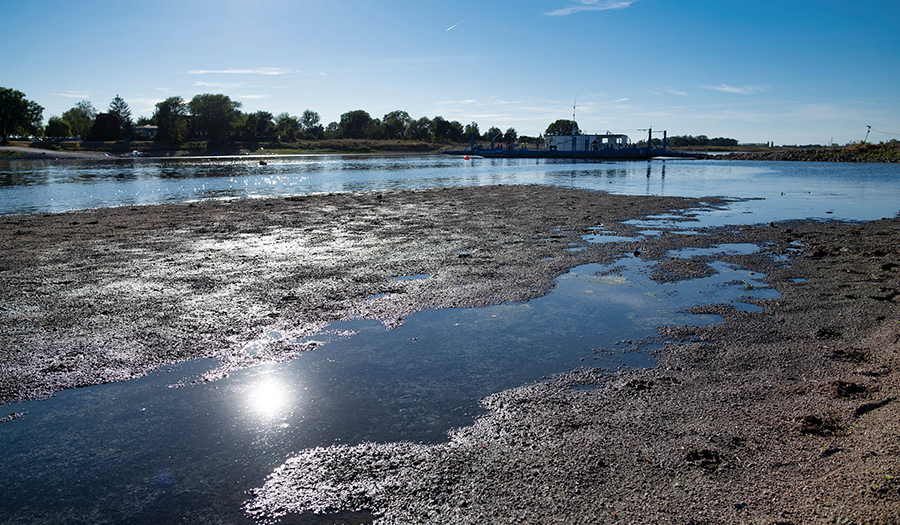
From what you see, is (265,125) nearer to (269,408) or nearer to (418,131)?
(418,131)

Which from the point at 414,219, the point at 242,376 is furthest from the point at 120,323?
the point at 414,219

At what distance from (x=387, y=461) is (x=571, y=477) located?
155 centimetres

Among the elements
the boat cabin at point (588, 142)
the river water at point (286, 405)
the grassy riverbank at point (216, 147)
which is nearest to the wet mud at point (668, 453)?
the river water at point (286, 405)

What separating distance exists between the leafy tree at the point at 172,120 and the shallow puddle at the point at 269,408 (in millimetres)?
144500

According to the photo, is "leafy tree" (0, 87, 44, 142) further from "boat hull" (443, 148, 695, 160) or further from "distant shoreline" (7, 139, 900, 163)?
"boat hull" (443, 148, 695, 160)

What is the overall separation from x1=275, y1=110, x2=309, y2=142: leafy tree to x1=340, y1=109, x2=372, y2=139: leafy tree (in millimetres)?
18594

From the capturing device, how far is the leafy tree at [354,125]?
195500 millimetres

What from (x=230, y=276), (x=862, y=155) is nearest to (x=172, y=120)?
(x=230, y=276)

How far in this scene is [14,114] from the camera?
111 m

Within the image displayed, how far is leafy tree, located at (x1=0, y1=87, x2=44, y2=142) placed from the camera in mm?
110188

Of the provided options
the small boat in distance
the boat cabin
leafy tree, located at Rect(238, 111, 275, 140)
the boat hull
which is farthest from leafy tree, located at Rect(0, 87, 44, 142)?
the boat cabin

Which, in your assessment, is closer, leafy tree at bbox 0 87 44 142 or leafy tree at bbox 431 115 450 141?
leafy tree at bbox 0 87 44 142

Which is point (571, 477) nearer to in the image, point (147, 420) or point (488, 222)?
point (147, 420)

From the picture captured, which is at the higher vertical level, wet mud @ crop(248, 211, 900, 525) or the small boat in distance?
the small boat in distance
